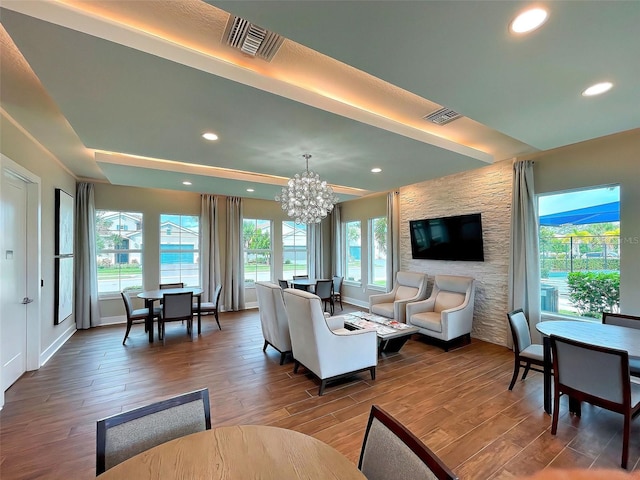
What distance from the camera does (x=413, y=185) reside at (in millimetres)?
5980

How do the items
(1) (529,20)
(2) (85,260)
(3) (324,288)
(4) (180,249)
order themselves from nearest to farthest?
1. (1) (529,20)
2. (2) (85,260)
3. (3) (324,288)
4. (4) (180,249)

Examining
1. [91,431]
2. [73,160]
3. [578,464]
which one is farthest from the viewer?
[73,160]

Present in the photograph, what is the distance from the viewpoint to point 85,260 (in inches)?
210

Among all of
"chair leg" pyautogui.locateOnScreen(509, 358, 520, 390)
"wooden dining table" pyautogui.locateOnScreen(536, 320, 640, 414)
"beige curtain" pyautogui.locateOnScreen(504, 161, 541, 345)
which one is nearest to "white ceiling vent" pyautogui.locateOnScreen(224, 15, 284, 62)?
"wooden dining table" pyautogui.locateOnScreen(536, 320, 640, 414)

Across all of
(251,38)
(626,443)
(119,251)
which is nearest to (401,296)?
(626,443)

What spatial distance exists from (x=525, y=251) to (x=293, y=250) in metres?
5.39

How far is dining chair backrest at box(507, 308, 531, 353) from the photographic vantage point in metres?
2.90

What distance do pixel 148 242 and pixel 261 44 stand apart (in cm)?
554

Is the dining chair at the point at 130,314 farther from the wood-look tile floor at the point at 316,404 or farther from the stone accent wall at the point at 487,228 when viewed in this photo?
the stone accent wall at the point at 487,228

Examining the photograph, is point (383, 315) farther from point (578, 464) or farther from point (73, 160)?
point (73, 160)

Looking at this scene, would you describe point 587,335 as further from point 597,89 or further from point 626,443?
point 597,89

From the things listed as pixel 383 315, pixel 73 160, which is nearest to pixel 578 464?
pixel 383 315

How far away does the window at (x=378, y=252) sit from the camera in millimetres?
7016

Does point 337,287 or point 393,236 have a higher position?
point 393,236
